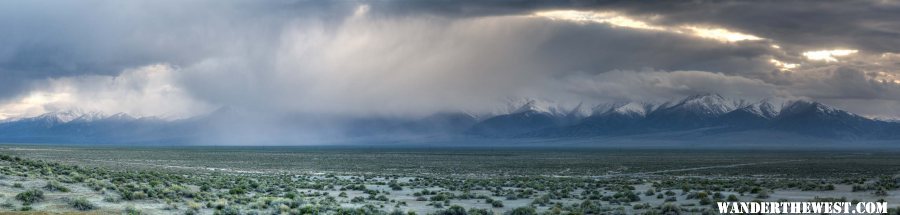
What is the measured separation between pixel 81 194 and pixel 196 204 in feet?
21.4

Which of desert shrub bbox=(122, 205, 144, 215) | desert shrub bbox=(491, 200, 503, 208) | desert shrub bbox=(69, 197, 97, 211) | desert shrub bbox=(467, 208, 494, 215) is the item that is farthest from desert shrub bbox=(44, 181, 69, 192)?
desert shrub bbox=(491, 200, 503, 208)

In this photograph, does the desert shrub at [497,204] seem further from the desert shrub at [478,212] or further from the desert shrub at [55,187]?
the desert shrub at [55,187]

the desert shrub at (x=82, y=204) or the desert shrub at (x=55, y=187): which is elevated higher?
the desert shrub at (x=55, y=187)

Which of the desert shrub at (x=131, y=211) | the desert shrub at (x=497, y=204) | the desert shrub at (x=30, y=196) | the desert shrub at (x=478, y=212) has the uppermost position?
the desert shrub at (x=30, y=196)

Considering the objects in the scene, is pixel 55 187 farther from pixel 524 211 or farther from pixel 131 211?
pixel 524 211

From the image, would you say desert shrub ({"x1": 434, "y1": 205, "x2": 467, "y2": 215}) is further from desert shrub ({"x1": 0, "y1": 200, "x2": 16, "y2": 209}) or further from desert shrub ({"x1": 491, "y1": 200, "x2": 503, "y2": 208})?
desert shrub ({"x1": 0, "y1": 200, "x2": 16, "y2": 209})

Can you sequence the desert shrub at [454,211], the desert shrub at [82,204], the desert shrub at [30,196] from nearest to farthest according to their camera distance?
1. the desert shrub at [82,204]
2. the desert shrub at [30,196]
3. the desert shrub at [454,211]

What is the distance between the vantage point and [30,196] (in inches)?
1375

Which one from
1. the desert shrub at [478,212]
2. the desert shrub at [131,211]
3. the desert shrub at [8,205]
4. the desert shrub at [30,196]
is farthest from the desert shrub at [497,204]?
the desert shrub at [8,205]

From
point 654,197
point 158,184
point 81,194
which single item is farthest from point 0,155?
point 654,197

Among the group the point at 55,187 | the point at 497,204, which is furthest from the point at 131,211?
the point at 497,204

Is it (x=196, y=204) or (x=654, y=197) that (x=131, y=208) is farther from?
(x=654, y=197)

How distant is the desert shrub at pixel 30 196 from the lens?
113 ft

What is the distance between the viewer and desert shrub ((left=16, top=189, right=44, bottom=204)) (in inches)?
1357
